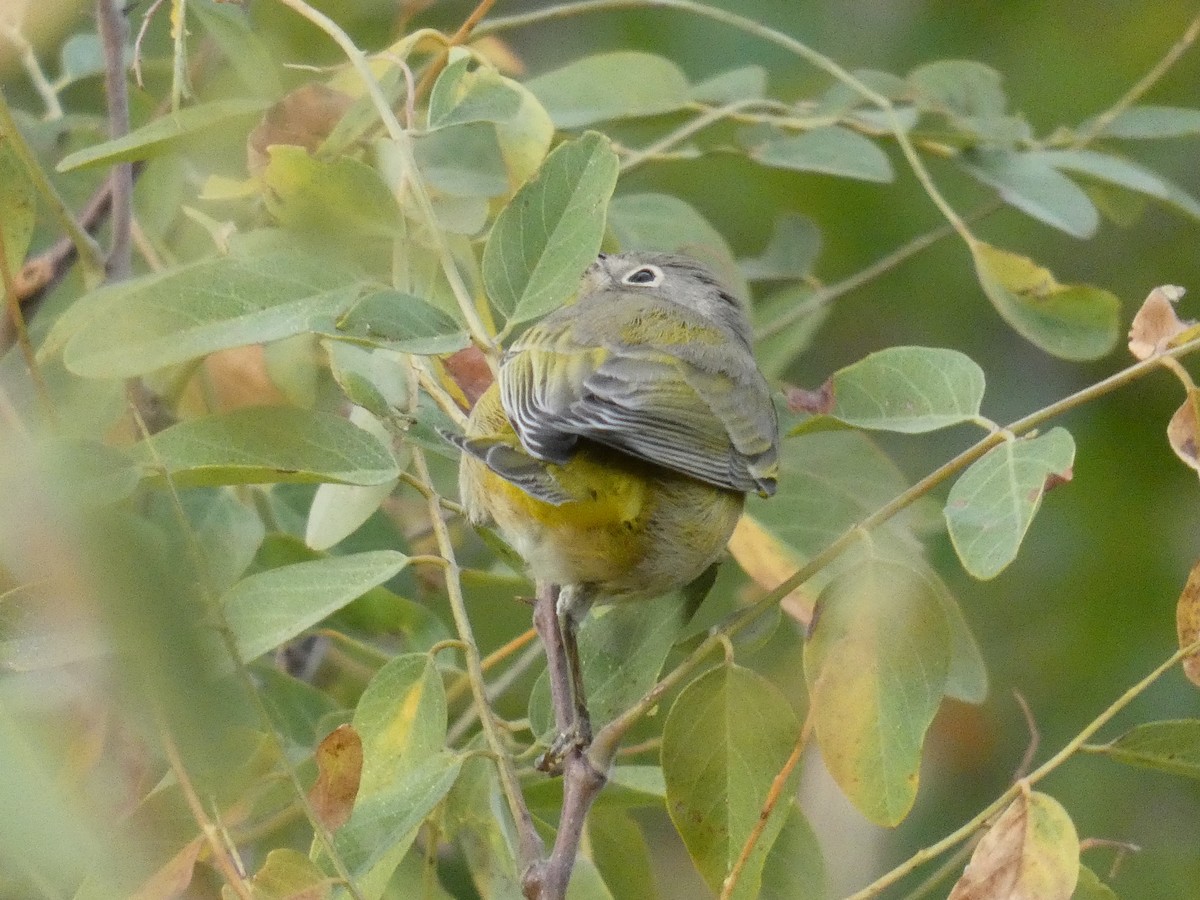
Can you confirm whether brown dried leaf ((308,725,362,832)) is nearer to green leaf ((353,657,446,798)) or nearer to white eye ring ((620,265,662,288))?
green leaf ((353,657,446,798))

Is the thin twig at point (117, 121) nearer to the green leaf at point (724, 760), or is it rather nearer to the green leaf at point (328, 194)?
the green leaf at point (328, 194)

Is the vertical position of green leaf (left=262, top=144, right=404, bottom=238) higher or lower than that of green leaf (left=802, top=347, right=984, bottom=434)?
higher

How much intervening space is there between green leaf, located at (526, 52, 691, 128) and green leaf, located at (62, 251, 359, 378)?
589 mm

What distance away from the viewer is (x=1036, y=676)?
3.15 metres

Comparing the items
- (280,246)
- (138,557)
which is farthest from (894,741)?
(138,557)

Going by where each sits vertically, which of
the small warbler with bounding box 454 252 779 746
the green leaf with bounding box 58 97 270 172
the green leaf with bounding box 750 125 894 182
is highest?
the green leaf with bounding box 58 97 270 172

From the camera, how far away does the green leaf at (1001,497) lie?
1.01 meters

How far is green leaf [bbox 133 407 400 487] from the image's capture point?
1092mm

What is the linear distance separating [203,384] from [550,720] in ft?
1.99

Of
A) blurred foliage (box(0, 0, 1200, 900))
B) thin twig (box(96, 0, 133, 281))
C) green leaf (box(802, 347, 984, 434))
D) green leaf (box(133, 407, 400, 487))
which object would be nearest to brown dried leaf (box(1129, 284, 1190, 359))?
blurred foliage (box(0, 0, 1200, 900))

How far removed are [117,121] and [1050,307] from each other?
3.41ft

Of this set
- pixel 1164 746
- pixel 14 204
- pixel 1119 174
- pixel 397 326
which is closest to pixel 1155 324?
pixel 1164 746

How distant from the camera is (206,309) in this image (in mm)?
1170

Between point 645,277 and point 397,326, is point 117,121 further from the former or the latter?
point 645,277
